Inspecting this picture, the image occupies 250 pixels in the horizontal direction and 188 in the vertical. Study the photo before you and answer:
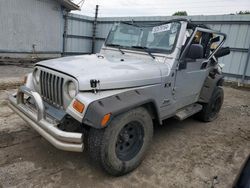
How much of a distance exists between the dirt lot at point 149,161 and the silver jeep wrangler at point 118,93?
0.30 metres

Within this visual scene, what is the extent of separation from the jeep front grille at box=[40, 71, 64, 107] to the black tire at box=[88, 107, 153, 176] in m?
0.61

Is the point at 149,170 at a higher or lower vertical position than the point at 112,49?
lower

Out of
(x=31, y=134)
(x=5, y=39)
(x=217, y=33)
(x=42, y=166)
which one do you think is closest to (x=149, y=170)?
(x=42, y=166)

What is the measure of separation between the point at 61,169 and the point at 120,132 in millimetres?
936

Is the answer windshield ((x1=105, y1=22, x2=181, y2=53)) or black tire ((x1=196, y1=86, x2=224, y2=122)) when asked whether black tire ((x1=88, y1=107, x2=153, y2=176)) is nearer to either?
windshield ((x1=105, y1=22, x2=181, y2=53))

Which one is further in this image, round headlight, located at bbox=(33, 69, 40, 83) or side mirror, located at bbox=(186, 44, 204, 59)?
side mirror, located at bbox=(186, 44, 204, 59)

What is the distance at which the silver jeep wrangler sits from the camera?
2.30 metres

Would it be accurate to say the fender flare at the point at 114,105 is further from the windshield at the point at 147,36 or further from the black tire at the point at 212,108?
the black tire at the point at 212,108

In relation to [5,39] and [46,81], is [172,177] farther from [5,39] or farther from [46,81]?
[5,39]

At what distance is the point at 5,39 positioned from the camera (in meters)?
10.3

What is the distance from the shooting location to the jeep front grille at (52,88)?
8.39ft

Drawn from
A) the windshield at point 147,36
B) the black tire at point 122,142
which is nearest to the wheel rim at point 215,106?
the windshield at point 147,36

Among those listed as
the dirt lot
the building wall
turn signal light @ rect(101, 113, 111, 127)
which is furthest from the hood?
the building wall

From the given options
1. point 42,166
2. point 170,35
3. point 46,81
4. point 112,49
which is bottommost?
point 42,166
